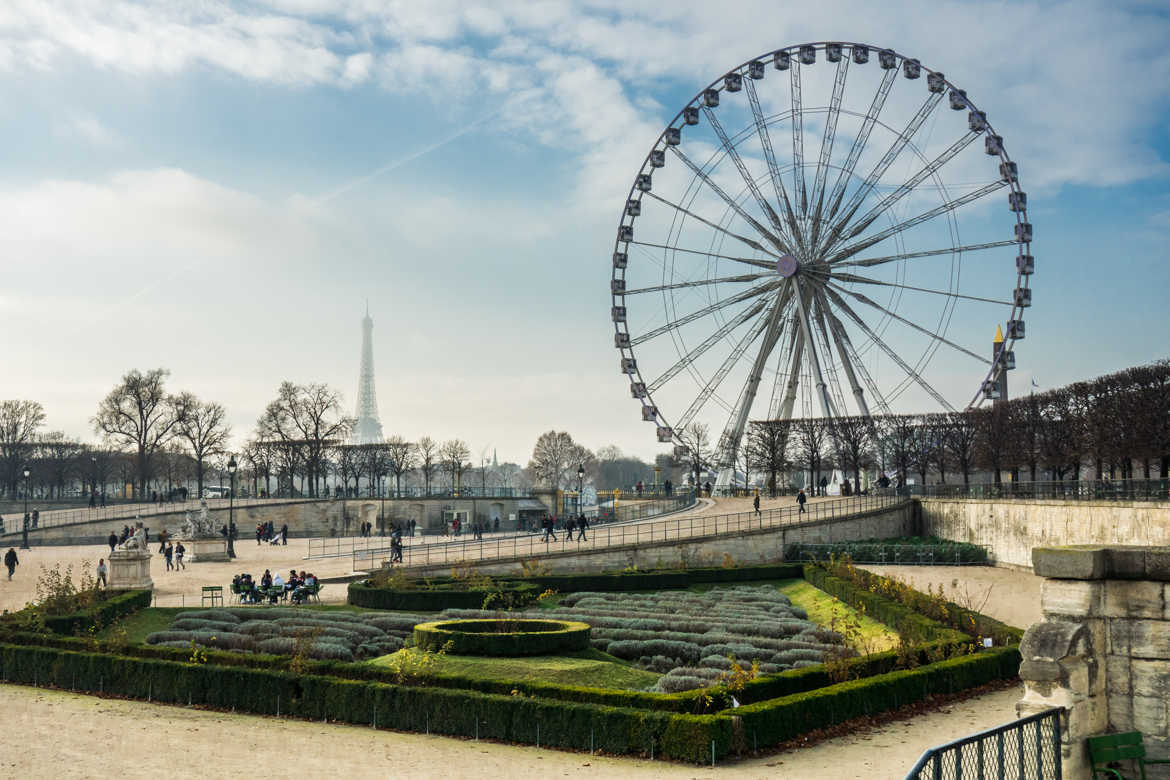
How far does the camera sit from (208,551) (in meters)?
41.2

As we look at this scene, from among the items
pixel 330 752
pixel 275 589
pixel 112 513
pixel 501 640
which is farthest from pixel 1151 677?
pixel 112 513

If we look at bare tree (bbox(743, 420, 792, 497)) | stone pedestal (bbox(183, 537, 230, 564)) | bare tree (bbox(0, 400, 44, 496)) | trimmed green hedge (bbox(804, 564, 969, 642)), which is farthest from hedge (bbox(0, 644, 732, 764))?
bare tree (bbox(0, 400, 44, 496))

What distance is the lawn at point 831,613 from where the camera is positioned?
22359 mm

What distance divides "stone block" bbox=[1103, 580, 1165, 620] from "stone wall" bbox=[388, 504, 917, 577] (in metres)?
26.4

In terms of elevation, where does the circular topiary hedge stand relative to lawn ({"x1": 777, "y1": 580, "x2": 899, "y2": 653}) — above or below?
above

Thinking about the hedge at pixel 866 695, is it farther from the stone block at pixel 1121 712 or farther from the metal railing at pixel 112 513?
the metal railing at pixel 112 513

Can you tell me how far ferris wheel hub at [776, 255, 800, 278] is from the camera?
4878cm

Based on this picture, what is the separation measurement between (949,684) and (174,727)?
11720mm

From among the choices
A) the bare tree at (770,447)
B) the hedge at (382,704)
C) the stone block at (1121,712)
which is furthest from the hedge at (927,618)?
the bare tree at (770,447)

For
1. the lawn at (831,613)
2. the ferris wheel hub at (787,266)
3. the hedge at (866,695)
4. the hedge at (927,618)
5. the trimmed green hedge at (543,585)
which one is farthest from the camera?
the ferris wheel hub at (787,266)

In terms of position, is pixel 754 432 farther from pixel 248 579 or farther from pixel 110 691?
pixel 110 691

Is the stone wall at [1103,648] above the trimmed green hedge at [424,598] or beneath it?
above

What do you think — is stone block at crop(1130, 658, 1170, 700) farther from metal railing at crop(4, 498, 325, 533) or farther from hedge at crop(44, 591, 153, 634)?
metal railing at crop(4, 498, 325, 533)

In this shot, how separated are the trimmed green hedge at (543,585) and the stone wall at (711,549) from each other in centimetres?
210
